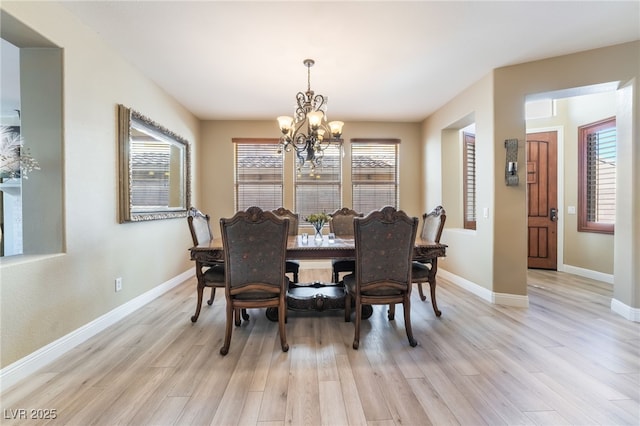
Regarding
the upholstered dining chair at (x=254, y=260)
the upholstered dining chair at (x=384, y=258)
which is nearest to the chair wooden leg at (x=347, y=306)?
the upholstered dining chair at (x=384, y=258)

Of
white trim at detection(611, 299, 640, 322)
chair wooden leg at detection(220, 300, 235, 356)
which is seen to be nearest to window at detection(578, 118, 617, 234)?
white trim at detection(611, 299, 640, 322)

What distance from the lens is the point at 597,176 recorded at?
407 centimetres

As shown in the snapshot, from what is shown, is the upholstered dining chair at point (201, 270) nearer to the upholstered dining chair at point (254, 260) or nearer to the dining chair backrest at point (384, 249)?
the upholstered dining chair at point (254, 260)

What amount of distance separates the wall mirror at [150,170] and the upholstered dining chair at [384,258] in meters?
2.44

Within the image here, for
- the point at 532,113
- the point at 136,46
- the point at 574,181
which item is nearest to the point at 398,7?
the point at 136,46

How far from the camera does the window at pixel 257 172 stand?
4855mm

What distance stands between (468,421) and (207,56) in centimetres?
359

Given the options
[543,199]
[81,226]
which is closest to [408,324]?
[81,226]

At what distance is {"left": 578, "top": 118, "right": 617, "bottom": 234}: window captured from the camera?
387 centimetres

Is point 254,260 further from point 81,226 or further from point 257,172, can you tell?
point 257,172

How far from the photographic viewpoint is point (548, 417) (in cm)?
144

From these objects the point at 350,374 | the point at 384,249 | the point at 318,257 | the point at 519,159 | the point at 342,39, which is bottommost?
the point at 350,374

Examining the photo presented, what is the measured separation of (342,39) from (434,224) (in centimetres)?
→ 206

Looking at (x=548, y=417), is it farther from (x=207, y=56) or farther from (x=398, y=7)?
(x=207, y=56)
